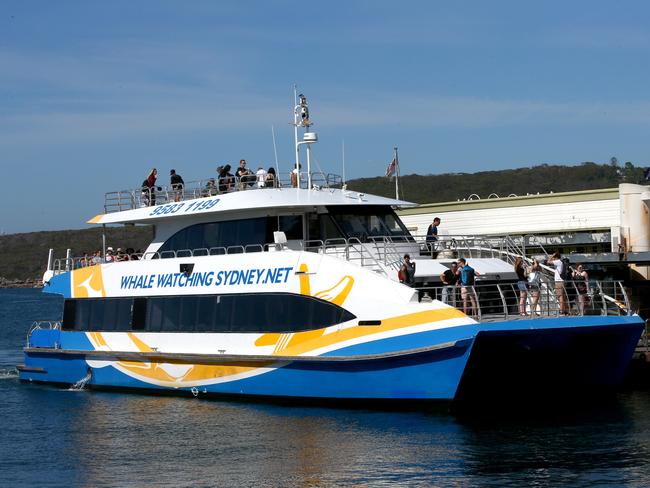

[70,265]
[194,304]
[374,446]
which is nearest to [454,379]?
[374,446]

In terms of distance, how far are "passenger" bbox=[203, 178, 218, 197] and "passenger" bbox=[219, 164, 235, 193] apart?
15 centimetres

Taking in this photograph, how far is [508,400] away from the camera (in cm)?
2017

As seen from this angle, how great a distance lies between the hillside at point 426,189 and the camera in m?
137

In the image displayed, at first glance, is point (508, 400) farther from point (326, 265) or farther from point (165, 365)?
point (165, 365)

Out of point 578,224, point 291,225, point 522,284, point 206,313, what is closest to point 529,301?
point 522,284

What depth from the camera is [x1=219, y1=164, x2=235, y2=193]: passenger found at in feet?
77.6

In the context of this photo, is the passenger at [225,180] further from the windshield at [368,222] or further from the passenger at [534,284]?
the passenger at [534,284]

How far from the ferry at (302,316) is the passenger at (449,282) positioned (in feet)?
0.44

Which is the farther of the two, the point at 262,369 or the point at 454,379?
the point at 262,369

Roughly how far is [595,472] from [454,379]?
3.72 metres

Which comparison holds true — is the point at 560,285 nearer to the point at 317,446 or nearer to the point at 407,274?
the point at 407,274

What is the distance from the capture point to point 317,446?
16.6m

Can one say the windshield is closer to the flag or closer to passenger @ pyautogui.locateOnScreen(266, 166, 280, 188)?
passenger @ pyautogui.locateOnScreen(266, 166, 280, 188)

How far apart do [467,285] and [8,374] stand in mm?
15811
